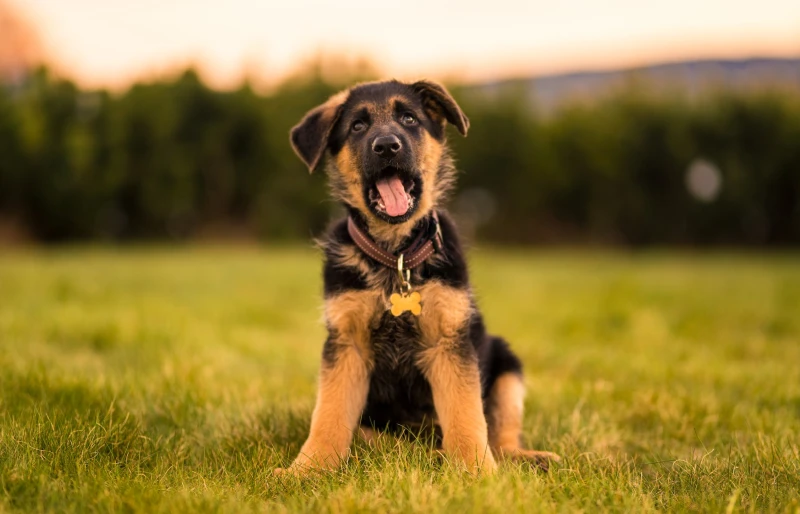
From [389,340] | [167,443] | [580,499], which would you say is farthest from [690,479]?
[167,443]

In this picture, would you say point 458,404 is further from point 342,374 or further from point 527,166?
point 527,166

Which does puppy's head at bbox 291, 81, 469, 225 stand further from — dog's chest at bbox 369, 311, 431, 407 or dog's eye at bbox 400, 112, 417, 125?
dog's chest at bbox 369, 311, 431, 407

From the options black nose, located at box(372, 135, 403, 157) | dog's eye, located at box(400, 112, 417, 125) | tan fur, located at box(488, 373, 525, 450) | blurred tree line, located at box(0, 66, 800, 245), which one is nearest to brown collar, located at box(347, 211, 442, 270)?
black nose, located at box(372, 135, 403, 157)

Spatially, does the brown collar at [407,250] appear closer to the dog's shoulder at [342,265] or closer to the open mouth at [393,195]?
the dog's shoulder at [342,265]

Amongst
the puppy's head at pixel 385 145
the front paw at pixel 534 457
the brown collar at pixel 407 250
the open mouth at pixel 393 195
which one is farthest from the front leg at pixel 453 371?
the puppy's head at pixel 385 145

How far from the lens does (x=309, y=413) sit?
4.82 meters

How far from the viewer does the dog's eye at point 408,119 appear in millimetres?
4648

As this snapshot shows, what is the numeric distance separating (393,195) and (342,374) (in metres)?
1.11

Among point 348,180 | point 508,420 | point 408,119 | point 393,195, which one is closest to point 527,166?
point 408,119

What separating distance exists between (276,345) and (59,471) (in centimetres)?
575

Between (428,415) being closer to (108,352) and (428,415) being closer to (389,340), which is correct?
(389,340)

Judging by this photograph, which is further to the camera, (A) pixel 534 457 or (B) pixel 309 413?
(B) pixel 309 413

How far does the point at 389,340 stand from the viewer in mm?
4199

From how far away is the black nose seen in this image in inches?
167
